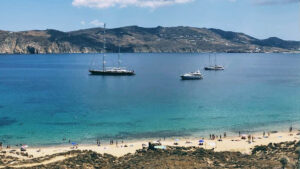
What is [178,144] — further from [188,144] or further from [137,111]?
[137,111]

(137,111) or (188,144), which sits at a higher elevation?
(137,111)

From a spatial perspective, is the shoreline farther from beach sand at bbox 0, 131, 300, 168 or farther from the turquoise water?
the turquoise water

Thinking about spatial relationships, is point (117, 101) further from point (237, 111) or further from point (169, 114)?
Result: point (237, 111)

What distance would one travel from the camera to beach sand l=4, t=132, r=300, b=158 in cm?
5741

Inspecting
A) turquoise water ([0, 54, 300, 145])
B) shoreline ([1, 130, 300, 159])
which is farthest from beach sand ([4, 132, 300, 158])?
turquoise water ([0, 54, 300, 145])

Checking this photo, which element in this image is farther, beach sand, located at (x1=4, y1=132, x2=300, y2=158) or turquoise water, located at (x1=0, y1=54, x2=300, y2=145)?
turquoise water, located at (x1=0, y1=54, x2=300, y2=145)

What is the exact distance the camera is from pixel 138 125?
75625mm

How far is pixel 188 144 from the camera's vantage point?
200 ft

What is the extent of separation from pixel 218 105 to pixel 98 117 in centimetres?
3612

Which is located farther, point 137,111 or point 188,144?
point 137,111

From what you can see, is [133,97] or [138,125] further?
[133,97]

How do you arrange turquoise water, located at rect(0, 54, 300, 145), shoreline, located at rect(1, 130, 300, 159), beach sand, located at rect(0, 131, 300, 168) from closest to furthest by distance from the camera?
beach sand, located at rect(0, 131, 300, 168), shoreline, located at rect(1, 130, 300, 159), turquoise water, located at rect(0, 54, 300, 145)

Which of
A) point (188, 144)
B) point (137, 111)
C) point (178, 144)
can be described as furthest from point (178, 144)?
point (137, 111)

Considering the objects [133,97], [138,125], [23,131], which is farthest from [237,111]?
[23,131]
